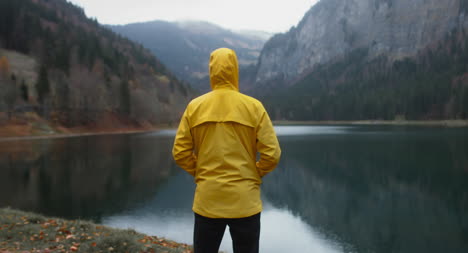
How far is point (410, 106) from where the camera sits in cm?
9612

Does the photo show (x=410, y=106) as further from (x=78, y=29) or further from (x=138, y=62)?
(x=78, y=29)

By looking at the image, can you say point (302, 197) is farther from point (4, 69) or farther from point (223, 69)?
point (4, 69)

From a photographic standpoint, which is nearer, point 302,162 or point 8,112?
point 302,162

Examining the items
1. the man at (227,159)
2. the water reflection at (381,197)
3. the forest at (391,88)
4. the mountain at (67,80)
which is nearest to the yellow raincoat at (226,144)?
the man at (227,159)

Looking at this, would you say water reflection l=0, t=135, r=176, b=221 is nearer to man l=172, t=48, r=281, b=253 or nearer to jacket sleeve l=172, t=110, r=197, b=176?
jacket sleeve l=172, t=110, r=197, b=176

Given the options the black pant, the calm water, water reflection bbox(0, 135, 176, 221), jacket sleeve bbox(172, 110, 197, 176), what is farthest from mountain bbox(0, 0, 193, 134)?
the black pant

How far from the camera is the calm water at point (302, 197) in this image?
1068 centimetres

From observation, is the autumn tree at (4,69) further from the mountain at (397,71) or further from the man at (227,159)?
the mountain at (397,71)

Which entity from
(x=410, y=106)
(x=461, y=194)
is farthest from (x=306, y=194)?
(x=410, y=106)

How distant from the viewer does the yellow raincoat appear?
2848 millimetres

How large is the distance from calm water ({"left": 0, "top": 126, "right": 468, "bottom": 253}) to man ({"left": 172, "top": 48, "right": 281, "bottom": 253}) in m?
6.76

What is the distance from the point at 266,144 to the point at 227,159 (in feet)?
1.21

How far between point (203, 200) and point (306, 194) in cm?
1444

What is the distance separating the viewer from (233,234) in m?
2.89
